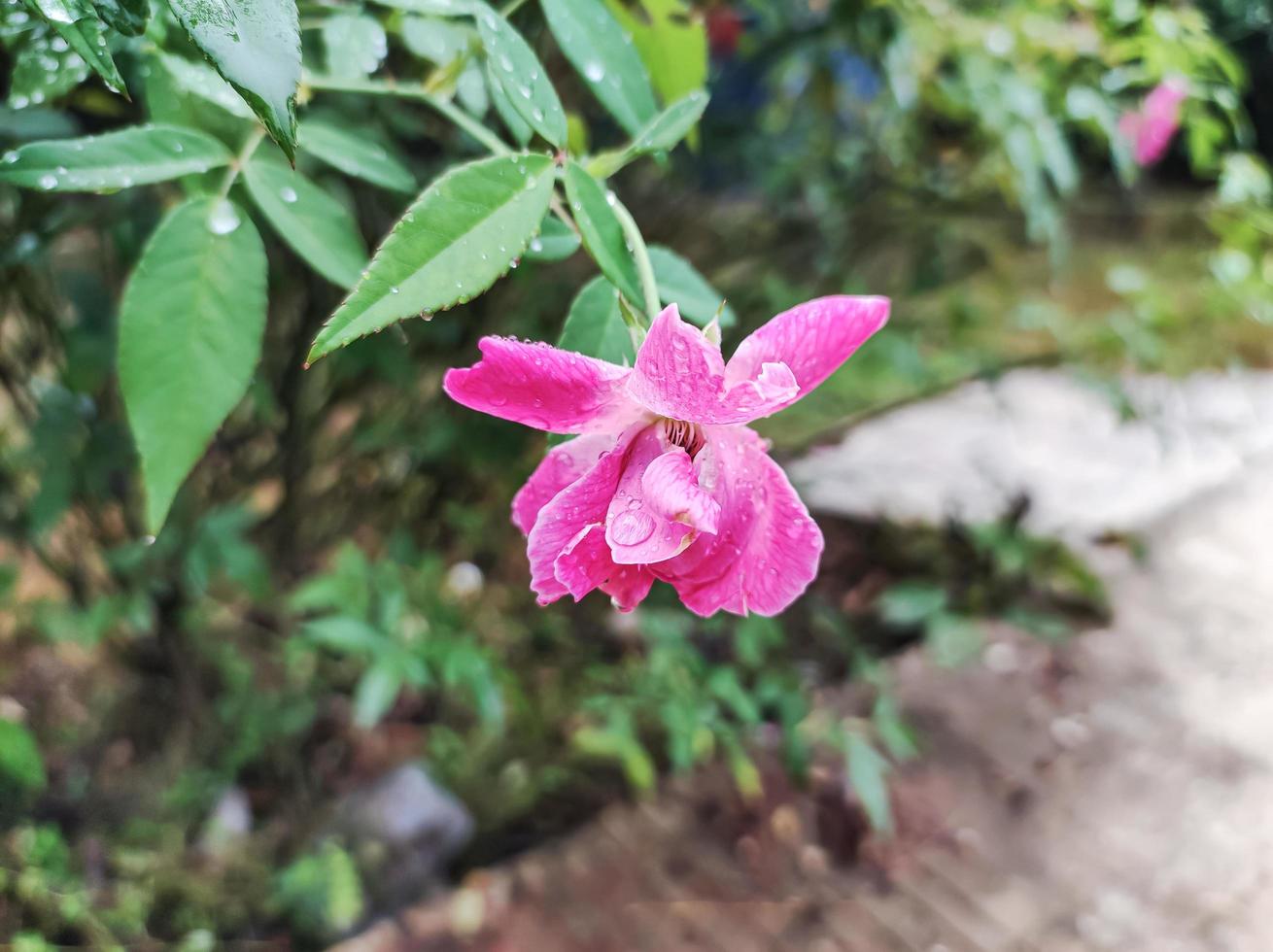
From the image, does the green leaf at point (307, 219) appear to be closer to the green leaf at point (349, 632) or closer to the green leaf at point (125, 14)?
the green leaf at point (125, 14)

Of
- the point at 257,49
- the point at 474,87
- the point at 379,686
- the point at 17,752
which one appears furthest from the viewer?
the point at 379,686

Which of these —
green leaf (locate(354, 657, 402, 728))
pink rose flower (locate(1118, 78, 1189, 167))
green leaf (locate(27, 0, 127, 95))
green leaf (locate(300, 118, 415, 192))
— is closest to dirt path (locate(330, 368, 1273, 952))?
green leaf (locate(354, 657, 402, 728))

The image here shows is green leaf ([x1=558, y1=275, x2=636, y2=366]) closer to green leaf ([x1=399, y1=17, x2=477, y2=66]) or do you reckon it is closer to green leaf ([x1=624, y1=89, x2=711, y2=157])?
green leaf ([x1=624, y1=89, x2=711, y2=157])

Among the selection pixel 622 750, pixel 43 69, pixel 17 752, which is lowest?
pixel 622 750

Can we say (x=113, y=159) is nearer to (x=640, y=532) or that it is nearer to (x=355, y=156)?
(x=355, y=156)

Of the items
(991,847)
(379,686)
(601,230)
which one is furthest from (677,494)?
(991,847)

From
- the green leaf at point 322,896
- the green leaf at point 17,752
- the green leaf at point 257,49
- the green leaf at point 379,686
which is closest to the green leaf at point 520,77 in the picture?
the green leaf at point 257,49
